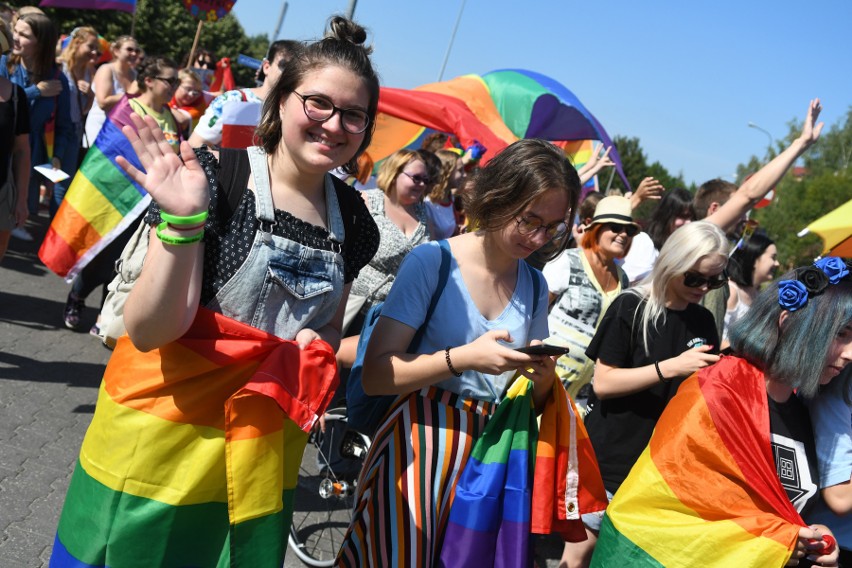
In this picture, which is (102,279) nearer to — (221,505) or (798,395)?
(221,505)

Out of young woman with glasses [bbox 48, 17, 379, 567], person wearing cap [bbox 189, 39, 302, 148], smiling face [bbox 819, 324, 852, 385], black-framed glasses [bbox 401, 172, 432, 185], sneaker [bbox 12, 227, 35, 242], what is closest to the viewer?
young woman with glasses [bbox 48, 17, 379, 567]

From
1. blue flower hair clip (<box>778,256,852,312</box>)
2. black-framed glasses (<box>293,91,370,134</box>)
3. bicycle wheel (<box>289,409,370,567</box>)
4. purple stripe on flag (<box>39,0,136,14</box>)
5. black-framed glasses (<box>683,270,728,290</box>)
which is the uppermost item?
black-framed glasses (<box>293,91,370,134</box>)

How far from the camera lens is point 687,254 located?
145 inches

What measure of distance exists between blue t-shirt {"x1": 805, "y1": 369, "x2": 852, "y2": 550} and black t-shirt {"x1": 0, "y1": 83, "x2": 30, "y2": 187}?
14.8 feet

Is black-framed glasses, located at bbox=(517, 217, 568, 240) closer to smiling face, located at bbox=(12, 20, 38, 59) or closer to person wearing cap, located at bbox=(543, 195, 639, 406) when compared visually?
person wearing cap, located at bbox=(543, 195, 639, 406)

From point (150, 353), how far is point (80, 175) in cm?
338

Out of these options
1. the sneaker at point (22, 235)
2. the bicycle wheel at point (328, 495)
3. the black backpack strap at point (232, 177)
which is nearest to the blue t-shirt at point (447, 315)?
the black backpack strap at point (232, 177)

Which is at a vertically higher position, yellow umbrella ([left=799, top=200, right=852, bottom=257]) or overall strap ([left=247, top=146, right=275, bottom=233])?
yellow umbrella ([left=799, top=200, right=852, bottom=257])

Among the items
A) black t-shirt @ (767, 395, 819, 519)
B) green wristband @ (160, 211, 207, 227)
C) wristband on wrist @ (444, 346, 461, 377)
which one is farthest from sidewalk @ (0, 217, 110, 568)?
black t-shirt @ (767, 395, 819, 519)

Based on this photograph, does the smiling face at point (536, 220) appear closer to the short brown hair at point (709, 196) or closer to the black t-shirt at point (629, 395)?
the black t-shirt at point (629, 395)

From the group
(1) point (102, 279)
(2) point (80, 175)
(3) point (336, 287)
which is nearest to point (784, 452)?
(3) point (336, 287)

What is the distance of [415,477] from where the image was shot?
2564mm

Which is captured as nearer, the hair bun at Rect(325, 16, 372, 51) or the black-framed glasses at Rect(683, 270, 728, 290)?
the hair bun at Rect(325, 16, 372, 51)

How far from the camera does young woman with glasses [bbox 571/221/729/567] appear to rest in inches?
141
